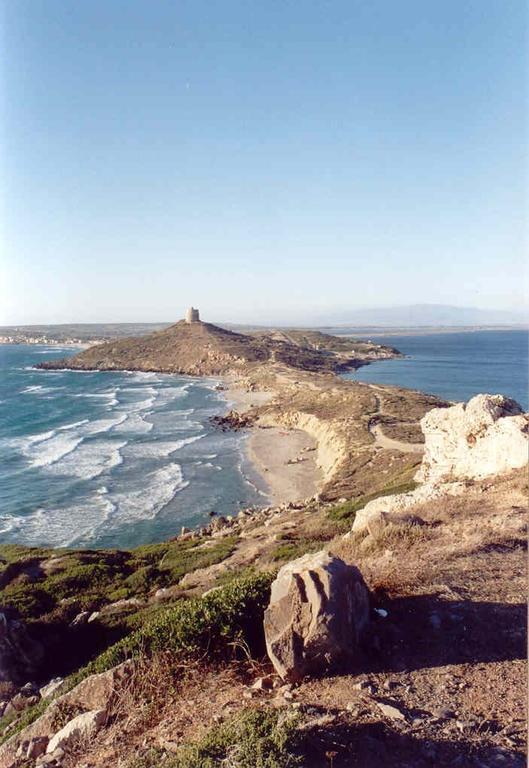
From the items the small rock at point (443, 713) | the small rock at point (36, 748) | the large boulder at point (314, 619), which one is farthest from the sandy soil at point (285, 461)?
the small rock at point (443, 713)

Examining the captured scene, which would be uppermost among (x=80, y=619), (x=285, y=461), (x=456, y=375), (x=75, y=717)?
(x=75, y=717)

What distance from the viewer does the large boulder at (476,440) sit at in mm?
17250

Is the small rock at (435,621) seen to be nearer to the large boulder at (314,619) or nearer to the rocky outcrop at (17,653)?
the large boulder at (314,619)

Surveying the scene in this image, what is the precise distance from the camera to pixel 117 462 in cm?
4628

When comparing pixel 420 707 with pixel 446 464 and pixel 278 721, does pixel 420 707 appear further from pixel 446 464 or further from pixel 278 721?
pixel 446 464

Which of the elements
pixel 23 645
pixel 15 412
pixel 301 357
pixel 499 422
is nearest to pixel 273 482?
pixel 499 422

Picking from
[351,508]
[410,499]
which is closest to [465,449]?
[410,499]

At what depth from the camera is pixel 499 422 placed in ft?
60.0

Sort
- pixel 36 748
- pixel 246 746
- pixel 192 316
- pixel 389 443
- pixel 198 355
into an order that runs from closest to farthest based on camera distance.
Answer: pixel 246 746
pixel 36 748
pixel 389 443
pixel 198 355
pixel 192 316

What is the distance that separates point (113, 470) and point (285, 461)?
14.8 m

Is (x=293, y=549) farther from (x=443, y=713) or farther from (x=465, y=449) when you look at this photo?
(x=443, y=713)

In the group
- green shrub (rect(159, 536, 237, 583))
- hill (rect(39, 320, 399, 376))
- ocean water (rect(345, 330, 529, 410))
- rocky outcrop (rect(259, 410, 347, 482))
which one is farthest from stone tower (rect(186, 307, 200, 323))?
green shrub (rect(159, 536, 237, 583))

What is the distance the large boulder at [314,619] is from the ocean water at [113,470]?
24.9 metres

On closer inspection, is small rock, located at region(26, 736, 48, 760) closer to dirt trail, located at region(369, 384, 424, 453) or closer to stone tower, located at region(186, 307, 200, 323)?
dirt trail, located at region(369, 384, 424, 453)
